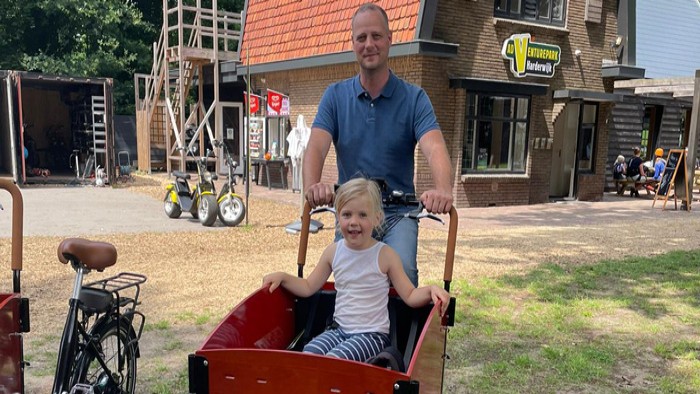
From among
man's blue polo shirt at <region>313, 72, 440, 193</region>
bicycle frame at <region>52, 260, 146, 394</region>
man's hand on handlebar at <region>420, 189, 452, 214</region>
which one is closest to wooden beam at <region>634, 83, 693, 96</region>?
man's blue polo shirt at <region>313, 72, 440, 193</region>

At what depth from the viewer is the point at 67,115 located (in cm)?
1995

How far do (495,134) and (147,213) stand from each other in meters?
7.26

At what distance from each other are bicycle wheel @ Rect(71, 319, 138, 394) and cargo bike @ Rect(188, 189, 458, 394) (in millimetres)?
811

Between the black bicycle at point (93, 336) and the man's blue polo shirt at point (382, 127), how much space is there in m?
1.25

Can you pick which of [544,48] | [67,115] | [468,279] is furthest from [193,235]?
[67,115]

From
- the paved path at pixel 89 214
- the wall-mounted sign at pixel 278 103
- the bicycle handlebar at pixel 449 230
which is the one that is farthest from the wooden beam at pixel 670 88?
the bicycle handlebar at pixel 449 230

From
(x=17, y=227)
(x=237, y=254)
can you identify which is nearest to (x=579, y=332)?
(x=17, y=227)

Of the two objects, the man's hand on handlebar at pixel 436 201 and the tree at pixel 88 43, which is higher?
the tree at pixel 88 43

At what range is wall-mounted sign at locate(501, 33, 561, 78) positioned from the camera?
12766 millimetres

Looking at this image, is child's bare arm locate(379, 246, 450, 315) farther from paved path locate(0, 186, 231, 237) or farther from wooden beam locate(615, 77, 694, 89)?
wooden beam locate(615, 77, 694, 89)

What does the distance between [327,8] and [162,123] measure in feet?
26.3

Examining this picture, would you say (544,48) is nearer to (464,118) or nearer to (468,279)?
(464,118)

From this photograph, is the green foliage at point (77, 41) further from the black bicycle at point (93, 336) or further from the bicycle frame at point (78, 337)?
the bicycle frame at point (78, 337)

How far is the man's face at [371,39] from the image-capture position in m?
2.79
